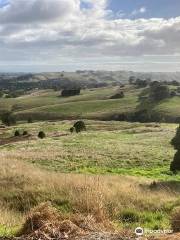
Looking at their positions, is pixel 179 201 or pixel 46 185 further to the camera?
pixel 46 185

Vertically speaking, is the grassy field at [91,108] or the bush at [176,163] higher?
the bush at [176,163]

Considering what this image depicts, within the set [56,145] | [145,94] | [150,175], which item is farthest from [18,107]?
[150,175]

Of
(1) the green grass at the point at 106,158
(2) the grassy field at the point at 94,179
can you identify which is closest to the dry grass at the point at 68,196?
(2) the grassy field at the point at 94,179

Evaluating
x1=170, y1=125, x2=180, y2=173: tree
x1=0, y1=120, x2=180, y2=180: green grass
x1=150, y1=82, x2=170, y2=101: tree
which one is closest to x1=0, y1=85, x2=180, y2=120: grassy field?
x1=150, y1=82, x2=170, y2=101: tree

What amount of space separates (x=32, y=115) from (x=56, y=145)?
98700 mm

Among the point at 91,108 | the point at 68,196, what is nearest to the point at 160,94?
the point at 91,108

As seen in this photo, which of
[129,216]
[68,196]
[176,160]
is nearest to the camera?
[129,216]

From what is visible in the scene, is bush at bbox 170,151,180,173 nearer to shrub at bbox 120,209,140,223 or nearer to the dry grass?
the dry grass

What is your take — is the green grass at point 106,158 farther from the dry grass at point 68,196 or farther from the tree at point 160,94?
the tree at point 160,94

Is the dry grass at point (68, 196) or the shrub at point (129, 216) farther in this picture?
the dry grass at point (68, 196)

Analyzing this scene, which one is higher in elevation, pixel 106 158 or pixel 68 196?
pixel 68 196

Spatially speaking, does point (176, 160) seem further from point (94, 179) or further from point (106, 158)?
point (94, 179)

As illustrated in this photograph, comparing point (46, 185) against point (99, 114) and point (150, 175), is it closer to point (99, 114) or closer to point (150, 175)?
point (150, 175)

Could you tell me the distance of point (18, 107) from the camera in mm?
178000
